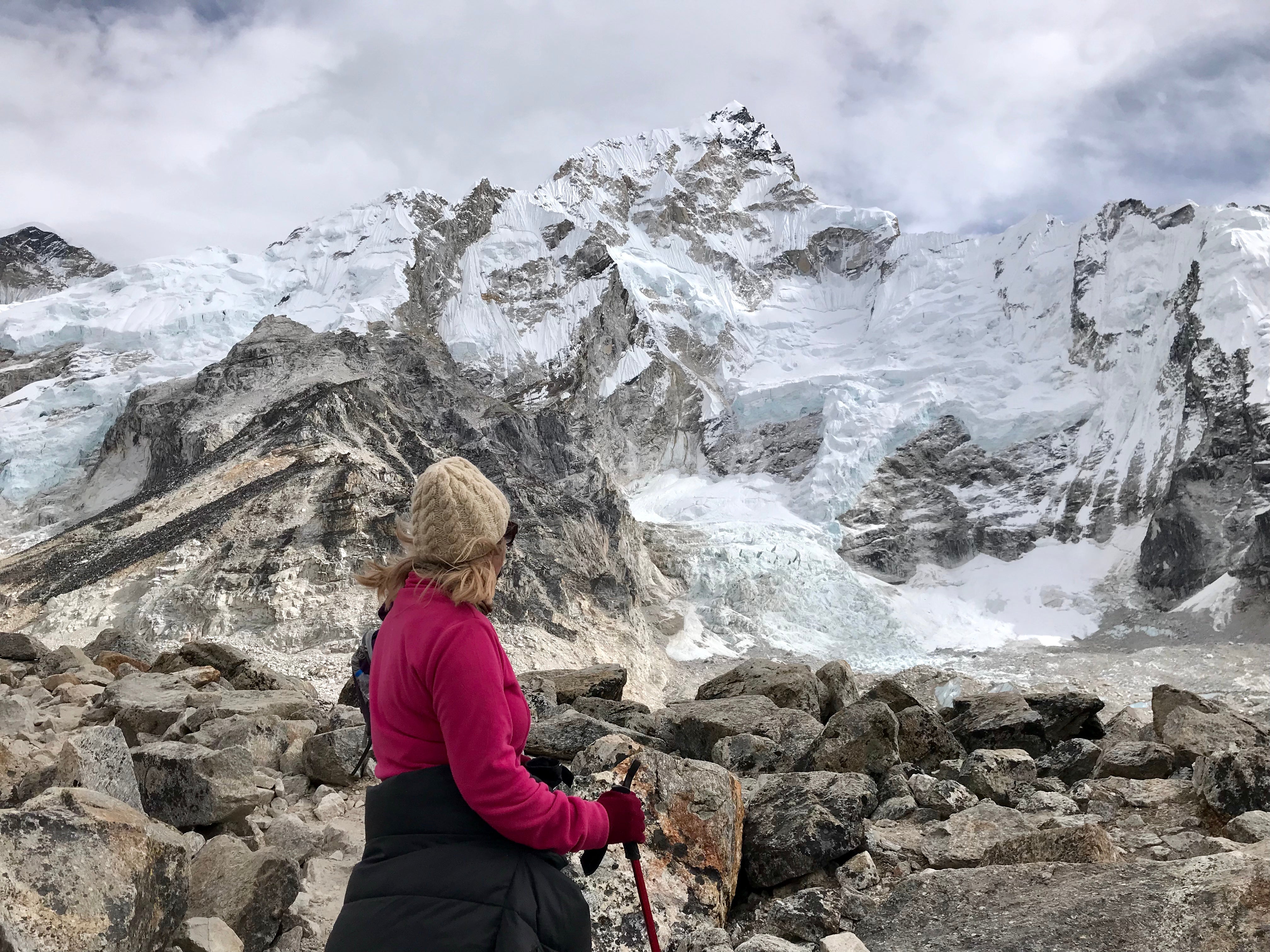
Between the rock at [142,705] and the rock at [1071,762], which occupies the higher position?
the rock at [1071,762]

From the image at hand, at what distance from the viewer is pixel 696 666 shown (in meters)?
47.0

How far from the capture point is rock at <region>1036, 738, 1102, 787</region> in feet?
21.2

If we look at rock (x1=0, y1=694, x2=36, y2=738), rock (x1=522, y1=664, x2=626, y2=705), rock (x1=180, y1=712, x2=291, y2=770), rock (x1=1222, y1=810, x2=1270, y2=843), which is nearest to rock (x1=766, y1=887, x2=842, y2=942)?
rock (x1=1222, y1=810, x2=1270, y2=843)

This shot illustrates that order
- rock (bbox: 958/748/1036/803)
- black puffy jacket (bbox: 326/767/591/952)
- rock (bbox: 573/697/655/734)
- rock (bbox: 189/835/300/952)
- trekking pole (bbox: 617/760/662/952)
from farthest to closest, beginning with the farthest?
1. rock (bbox: 573/697/655/734)
2. rock (bbox: 958/748/1036/803)
3. rock (bbox: 189/835/300/952)
4. trekking pole (bbox: 617/760/662/952)
5. black puffy jacket (bbox: 326/767/591/952)

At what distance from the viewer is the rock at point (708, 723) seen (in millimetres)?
7531

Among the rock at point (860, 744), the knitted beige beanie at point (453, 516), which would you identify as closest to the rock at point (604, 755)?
the rock at point (860, 744)

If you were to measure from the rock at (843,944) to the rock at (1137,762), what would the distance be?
3.67 metres

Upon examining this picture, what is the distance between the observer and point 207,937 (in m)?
3.41

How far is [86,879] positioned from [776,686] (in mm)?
8140

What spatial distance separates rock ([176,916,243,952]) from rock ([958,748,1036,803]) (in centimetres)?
447

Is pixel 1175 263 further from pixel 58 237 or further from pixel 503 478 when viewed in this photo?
pixel 58 237

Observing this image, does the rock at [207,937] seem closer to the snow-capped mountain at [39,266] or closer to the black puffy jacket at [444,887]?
the black puffy jacket at [444,887]

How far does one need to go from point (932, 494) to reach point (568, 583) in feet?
154

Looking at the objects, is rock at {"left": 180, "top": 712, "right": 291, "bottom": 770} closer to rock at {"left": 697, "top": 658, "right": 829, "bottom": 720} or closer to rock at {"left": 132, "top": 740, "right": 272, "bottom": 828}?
rock at {"left": 132, "top": 740, "right": 272, "bottom": 828}
